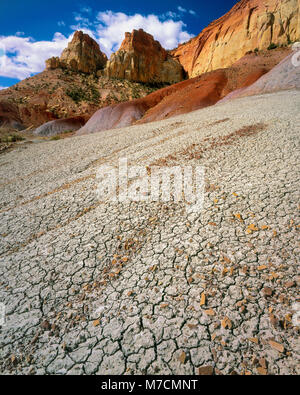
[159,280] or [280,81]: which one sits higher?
[280,81]

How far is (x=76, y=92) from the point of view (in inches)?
1389

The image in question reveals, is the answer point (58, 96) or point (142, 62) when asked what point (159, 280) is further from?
point (142, 62)

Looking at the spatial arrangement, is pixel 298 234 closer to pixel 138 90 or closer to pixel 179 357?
pixel 179 357

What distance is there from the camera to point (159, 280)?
82.0 inches

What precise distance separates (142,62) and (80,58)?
15251 millimetres

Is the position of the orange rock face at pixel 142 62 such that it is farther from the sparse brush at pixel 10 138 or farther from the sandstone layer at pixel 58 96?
the sparse brush at pixel 10 138

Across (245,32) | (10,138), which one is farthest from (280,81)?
(245,32)

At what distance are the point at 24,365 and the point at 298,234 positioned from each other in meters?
3.29

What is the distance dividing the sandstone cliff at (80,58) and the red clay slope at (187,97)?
32650mm

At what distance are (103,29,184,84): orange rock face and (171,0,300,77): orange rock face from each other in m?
7.34

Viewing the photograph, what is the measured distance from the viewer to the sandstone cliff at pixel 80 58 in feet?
137

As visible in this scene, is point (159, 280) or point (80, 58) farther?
point (80, 58)
